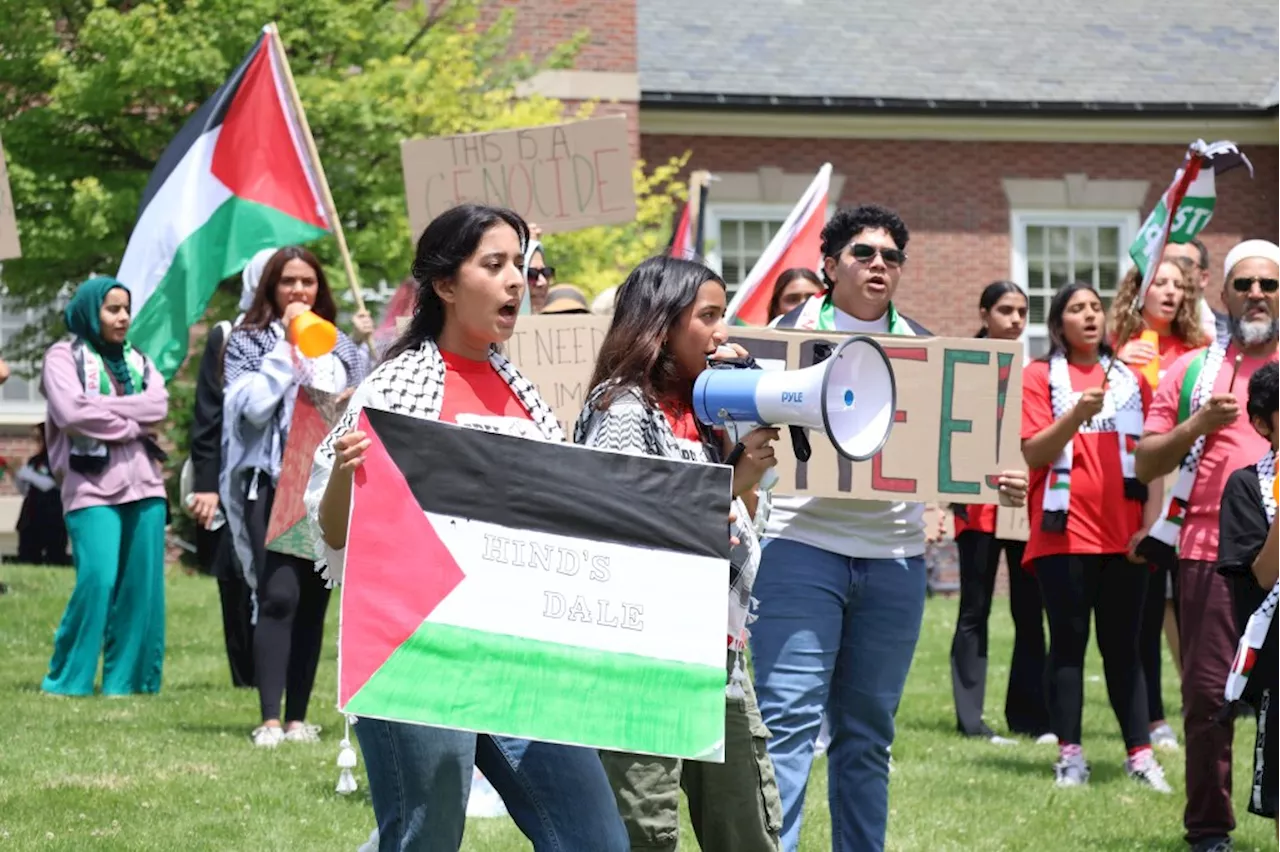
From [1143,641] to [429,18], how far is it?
475 inches

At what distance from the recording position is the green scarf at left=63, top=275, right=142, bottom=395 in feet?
32.3

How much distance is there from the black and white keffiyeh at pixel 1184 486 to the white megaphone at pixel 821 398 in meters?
2.86

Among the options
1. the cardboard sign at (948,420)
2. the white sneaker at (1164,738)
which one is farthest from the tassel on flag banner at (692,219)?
the cardboard sign at (948,420)

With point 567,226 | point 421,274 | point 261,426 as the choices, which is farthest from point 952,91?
point 421,274

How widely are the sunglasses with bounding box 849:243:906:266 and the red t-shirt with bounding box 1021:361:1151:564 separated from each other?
257cm

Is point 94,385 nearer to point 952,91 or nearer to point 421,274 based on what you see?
point 421,274

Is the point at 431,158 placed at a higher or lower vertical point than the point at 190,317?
higher

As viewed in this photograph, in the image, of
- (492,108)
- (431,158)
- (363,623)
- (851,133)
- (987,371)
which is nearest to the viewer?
(363,623)

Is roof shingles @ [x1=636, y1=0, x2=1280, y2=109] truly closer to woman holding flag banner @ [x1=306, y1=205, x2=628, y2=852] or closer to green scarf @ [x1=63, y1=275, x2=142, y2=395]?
green scarf @ [x1=63, y1=275, x2=142, y2=395]

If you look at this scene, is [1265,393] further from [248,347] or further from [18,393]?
[18,393]

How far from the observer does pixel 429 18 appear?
62.7 ft

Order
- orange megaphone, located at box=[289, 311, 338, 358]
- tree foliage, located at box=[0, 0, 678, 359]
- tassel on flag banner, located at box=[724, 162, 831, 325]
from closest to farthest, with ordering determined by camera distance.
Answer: orange megaphone, located at box=[289, 311, 338, 358]
tassel on flag banner, located at box=[724, 162, 831, 325]
tree foliage, located at box=[0, 0, 678, 359]

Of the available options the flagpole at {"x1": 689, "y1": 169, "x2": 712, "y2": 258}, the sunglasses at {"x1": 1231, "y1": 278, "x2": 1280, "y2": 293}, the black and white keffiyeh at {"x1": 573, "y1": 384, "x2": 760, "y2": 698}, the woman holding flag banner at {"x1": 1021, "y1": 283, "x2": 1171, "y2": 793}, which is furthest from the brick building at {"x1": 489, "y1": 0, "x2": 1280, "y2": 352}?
the black and white keffiyeh at {"x1": 573, "y1": 384, "x2": 760, "y2": 698}

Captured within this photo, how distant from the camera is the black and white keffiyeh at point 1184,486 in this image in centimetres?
691
